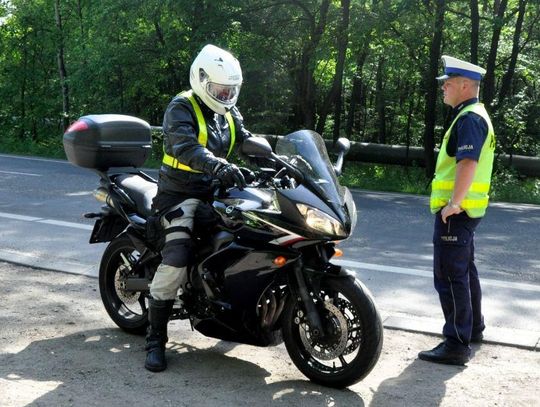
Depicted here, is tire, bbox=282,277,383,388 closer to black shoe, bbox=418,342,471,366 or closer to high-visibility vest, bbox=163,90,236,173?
black shoe, bbox=418,342,471,366

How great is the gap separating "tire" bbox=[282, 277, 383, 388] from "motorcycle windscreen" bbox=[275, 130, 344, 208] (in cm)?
46

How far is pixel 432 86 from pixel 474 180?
1476cm

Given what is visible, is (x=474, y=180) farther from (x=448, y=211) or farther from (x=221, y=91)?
(x=221, y=91)

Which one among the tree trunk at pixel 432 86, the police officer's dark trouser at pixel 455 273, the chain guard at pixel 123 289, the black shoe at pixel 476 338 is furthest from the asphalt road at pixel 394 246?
the tree trunk at pixel 432 86

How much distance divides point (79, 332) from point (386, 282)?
271 cm

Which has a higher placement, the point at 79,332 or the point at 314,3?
the point at 314,3

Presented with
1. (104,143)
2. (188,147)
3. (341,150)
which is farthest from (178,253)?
(104,143)

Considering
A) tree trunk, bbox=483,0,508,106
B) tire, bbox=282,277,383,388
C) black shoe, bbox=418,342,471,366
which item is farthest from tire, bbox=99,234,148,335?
tree trunk, bbox=483,0,508,106

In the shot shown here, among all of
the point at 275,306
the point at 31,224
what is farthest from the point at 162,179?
the point at 31,224

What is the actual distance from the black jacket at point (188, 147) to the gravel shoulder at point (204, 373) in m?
0.96

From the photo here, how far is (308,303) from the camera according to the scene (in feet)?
13.8

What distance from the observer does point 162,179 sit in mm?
4711

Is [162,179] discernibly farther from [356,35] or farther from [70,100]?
[70,100]

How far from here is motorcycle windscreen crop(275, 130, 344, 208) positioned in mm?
4164
